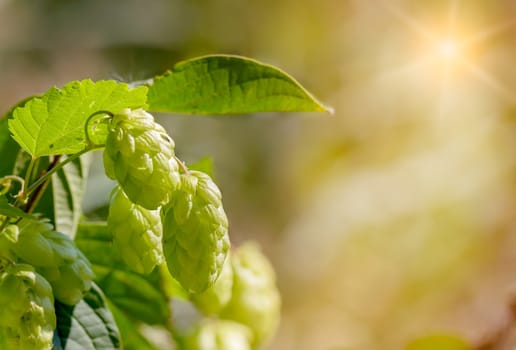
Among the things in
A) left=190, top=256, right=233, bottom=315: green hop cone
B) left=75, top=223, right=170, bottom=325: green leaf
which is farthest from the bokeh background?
left=75, top=223, right=170, bottom=325: green leaf

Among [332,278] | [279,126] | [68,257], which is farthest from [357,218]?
[68,257]

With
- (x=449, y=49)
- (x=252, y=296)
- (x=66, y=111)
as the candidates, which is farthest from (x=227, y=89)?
(x=449, y=49)

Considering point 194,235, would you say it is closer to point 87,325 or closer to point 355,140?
point 87,325

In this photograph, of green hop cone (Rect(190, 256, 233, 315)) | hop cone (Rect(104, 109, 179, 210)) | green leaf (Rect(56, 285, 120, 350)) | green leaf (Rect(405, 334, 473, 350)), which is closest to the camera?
hop cone (Rect(104, 109, 179, 210))

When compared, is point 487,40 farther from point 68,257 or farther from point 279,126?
point 68,257

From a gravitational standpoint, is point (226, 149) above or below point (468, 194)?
below

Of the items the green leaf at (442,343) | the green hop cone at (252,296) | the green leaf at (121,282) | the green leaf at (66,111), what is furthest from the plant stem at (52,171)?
the green leaf at (442,343)

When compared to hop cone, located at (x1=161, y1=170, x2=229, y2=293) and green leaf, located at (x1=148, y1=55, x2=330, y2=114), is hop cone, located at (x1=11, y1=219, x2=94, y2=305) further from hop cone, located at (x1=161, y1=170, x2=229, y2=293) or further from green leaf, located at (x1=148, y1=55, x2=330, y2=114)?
green leaf, located at (x1=148, y1=55, x2=330, y2=114)
